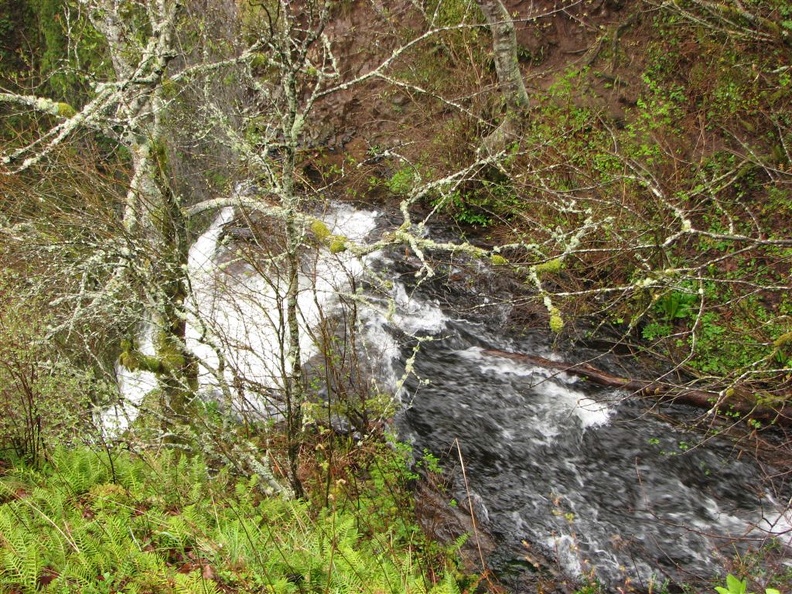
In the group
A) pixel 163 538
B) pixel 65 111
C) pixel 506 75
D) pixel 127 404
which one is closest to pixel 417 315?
pixel 506 75

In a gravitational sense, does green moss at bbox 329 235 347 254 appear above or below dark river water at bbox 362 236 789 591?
above

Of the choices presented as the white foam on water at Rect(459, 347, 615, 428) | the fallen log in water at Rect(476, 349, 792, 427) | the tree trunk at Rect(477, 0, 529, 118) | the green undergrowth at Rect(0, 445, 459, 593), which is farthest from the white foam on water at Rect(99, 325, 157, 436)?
the tree trunk at Rect(477, 0, 529, 118)

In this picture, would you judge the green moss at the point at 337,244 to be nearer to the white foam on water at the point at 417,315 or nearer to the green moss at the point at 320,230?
the green moss at the point at 320,230

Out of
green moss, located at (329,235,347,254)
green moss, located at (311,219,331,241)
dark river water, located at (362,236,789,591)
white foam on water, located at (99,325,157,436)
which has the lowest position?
dark river water, located at (362,236,789,591)

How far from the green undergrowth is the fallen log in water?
292 cm

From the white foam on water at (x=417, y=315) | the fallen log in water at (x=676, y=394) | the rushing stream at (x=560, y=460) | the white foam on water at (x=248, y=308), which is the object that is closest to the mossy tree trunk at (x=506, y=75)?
the white foam on water at (x=417, y=315)

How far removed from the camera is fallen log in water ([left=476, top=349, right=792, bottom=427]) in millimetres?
5350

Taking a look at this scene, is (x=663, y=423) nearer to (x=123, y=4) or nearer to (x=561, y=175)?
(x=561, y=175)

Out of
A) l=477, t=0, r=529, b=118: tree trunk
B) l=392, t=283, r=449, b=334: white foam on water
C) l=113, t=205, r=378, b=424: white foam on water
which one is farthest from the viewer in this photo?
l=477, t=0, r=529, b=118: tree trunk

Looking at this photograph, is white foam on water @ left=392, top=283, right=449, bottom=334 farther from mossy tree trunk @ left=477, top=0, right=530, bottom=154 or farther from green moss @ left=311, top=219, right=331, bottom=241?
green moss @ left=311, top=219, right=331, bottom=241

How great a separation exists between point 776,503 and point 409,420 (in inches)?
133

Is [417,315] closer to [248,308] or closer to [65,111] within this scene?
[248,308]

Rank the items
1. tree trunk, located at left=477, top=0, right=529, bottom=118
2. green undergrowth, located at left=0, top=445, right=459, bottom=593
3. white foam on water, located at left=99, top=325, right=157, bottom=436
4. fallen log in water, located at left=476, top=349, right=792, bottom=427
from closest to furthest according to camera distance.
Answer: green undergrowth, located at left=0, top=445, right=459, bottom=593 < white foam on water, located at left=99, top=325, right=157, bottom=436 < fallen log in water, located at left=476, top=349, right=792, bottom=427 < tree trunk, located at left=477, top=0, right=529, bottom=118

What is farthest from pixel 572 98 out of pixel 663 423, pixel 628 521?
pixel 628 521
